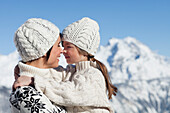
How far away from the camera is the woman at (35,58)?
3172mm

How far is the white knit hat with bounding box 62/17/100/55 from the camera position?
4.10 meters

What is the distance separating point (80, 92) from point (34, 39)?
0.78 meters

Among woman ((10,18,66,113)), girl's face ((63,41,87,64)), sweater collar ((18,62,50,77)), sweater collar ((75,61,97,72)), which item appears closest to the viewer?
woman ((10,18,66,113))

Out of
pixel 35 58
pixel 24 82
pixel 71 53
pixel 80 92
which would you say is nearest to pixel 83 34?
pixel 71 53

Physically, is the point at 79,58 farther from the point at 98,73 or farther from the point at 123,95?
the point at 123,95

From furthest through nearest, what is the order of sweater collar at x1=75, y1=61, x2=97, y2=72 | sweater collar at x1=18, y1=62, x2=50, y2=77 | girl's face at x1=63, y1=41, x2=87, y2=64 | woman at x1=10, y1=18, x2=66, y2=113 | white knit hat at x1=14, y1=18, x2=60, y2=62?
girl's face at x1=63, y1=41, x2=87, y2=64
sweater collar at x1=75, y1=61, x2=97, y2=72
sweater collar at x1=18, y1=62, x2=50, y2=77
white knit hat at x1=14, y1=18, x2=60, y2=62
woman at x1=10, y1=18, x2=66, y2=113

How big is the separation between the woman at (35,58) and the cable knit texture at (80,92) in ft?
0.35

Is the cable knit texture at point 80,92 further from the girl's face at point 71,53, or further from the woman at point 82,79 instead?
the girl's face at point 71,53

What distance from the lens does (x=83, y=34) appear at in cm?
412

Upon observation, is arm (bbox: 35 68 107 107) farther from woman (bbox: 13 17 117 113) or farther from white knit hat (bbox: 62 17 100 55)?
white knit hat (bbox: 62 17 100 55)

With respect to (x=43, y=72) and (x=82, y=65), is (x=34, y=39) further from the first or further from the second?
(x=82, y=65)

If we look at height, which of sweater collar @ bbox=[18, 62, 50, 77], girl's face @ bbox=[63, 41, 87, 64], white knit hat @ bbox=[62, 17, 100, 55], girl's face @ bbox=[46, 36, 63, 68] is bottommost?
sweater collar @ bbox=[18, 62, 50, 77]

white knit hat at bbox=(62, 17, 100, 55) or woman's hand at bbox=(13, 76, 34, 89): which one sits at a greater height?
white knit hat at bbox=(62, 17, 100, 55)

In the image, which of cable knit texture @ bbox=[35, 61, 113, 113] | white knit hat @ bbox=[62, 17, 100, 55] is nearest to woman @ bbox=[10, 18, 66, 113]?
cable knit texture @ bbox=[35, 61, 113, 113]
